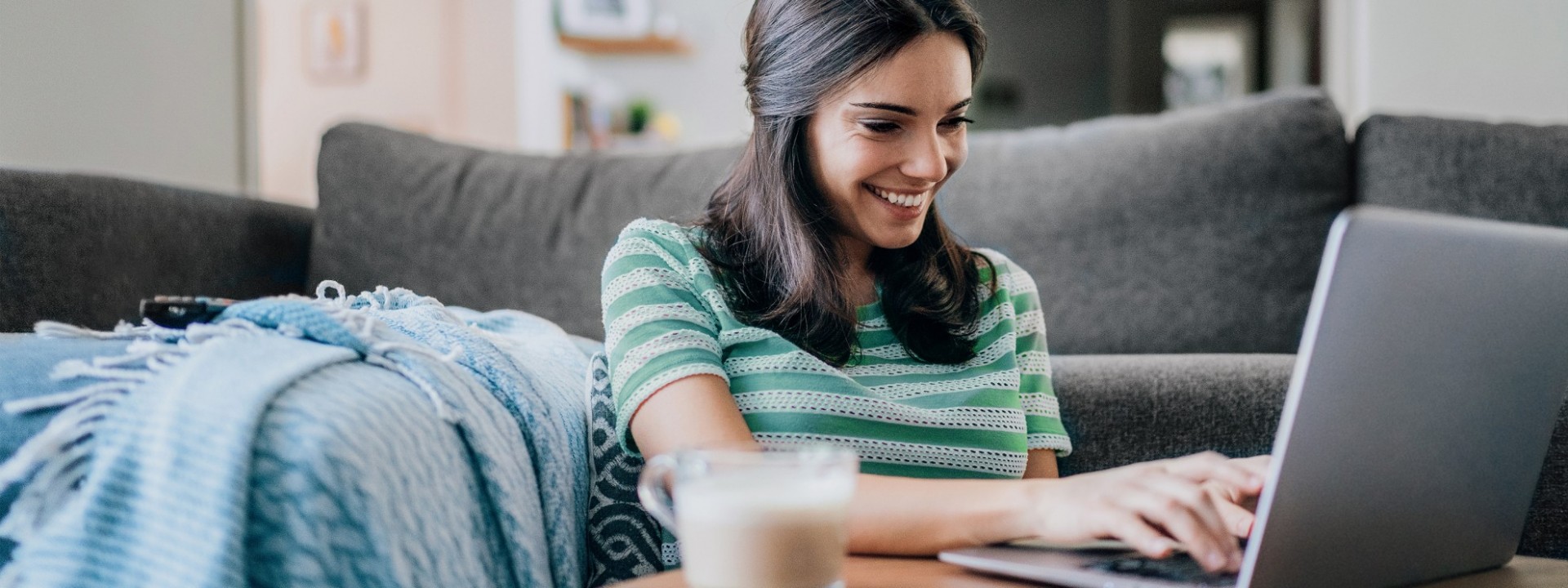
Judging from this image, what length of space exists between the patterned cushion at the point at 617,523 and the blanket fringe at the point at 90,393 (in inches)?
7.3

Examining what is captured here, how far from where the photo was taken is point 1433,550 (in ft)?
2.48

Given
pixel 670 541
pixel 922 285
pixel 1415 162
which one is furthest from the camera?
pixel 1415 162

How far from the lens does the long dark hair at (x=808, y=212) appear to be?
3.55ft

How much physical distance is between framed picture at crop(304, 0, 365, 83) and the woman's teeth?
10.8 feet

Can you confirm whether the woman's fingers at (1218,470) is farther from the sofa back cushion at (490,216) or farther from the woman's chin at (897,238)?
the sofa back cushion at (490,216)

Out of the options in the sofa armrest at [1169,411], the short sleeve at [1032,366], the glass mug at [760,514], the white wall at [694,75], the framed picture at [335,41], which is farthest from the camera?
the white wall at [694,75]

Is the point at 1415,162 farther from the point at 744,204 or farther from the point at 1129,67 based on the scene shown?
the point at 1129,67

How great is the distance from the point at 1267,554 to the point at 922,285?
0.60 m

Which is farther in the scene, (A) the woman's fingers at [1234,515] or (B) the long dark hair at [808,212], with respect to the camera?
(B) the long dark hair at [808,212]

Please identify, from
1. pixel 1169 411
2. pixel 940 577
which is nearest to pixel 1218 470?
pixel 940 577

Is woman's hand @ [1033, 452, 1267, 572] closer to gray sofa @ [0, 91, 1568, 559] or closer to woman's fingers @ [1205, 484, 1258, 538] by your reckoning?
woman's fingers @ [1205, 484, 1258, 538]

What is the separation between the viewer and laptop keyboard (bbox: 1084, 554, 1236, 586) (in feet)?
2.09

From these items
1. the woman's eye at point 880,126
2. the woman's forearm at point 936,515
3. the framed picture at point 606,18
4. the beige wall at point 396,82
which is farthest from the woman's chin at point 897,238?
the framed picture at point 606,18

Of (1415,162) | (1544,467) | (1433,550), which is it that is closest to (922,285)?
(1433,550)
